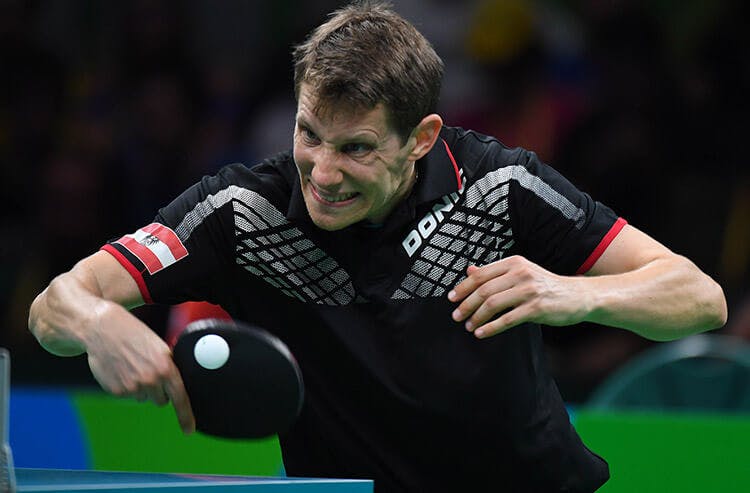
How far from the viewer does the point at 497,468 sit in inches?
129

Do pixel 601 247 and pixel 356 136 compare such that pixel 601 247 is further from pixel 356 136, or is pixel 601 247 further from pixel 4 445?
pixel 4 445

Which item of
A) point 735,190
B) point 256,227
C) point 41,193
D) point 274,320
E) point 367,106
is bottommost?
point 41,193

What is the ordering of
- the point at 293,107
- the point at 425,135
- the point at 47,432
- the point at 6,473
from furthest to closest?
the point at 293,107 → the point at 47,432 → the point at 425,135 → the point at 6,473

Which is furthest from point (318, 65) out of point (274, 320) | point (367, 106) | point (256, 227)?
point (274, 320)

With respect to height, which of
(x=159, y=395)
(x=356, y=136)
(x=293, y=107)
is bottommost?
(x=293, y=107)

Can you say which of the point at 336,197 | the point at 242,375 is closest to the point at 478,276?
the point at 336,197

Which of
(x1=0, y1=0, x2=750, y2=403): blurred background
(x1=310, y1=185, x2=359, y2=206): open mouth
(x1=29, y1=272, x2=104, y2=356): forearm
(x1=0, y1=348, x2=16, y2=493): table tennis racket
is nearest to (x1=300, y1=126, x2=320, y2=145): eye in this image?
(x1=310, y1=185, x2=359, y2=206): open mouth

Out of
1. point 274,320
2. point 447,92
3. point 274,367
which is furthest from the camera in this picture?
point 447,92

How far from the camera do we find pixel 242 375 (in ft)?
8.54

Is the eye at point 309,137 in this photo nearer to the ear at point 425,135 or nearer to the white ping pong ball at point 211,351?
the ear at point 425,135

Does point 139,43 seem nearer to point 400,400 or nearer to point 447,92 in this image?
point 447,92

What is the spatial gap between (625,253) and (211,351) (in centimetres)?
116

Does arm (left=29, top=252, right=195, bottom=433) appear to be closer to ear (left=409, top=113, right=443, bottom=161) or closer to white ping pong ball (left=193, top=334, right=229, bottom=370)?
white ping pong ball (left=193, top=334, right=229, bottom=370)

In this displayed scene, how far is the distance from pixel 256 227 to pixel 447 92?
4.50m
